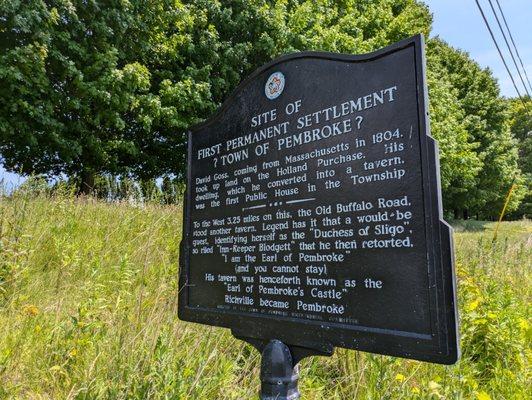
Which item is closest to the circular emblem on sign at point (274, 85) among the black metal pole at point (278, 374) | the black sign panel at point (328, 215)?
the black sign panel at point (328, 215)

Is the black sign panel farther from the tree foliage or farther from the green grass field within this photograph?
the tree foliage

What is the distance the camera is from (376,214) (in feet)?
6.44

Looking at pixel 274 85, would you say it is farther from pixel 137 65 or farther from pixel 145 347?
pixel 137 65

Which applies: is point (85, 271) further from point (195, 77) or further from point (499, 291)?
point (195, 77)

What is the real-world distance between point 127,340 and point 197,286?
0.63 meters

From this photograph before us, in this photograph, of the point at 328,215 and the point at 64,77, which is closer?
the point at 328,215

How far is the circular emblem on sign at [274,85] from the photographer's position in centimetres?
248

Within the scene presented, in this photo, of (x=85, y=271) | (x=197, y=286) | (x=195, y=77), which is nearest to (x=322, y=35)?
(x=195, y=77)

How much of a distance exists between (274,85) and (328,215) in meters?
0.87

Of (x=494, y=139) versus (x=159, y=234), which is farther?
(x=494, y=139)

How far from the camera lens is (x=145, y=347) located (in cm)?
293

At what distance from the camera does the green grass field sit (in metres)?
2.61

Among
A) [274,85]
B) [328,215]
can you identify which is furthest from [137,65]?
[328,215]

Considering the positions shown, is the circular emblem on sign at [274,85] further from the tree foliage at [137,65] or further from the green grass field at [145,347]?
the tree foliage at [137,65]
